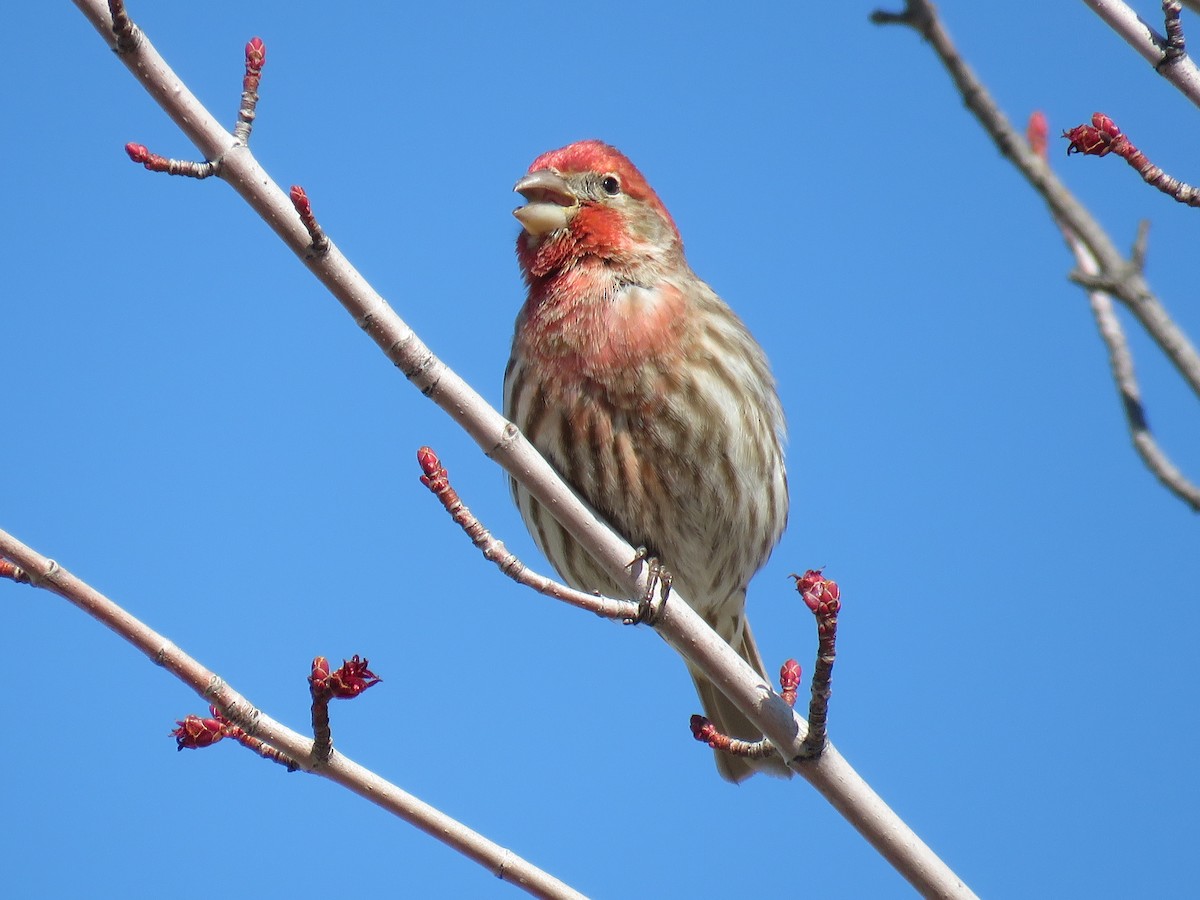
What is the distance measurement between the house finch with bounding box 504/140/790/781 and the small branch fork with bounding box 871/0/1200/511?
205cm

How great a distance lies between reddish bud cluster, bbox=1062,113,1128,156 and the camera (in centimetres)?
329

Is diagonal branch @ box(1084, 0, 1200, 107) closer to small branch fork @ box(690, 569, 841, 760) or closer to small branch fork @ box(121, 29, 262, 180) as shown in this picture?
small branch fork @ box(690, 569, 841, 760)

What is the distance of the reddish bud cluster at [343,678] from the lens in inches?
137

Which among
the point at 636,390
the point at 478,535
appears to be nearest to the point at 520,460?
the point at 478,535

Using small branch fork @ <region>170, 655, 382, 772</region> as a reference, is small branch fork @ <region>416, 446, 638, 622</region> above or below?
above

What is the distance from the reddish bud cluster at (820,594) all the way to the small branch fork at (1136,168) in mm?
835

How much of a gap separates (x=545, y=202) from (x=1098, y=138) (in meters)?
3.06

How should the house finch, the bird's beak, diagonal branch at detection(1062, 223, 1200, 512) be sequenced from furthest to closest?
1. the bird's beak
2. the house finch
3. diagonal branch at detection(1062, 223, 1200, 512)

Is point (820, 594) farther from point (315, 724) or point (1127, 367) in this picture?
point (315, 724)

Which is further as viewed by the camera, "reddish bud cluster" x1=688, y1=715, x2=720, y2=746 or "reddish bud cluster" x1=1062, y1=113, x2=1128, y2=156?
"reddish bud cluster" x1=688, y1=715, x2=720, y2=746

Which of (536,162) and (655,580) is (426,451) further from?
(536,162)

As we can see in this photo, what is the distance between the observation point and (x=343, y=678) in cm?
352

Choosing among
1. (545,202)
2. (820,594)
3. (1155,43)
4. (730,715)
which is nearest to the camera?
(1155,43)

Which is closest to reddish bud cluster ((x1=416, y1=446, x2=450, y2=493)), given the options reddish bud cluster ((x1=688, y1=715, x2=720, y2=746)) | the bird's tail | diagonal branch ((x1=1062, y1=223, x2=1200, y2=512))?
reddish bud cluster ((x1=688, y1=715, x2=720, y2=746))
